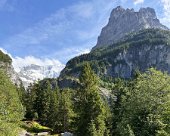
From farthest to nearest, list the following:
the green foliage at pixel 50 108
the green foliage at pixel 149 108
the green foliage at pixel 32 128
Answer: the green foliage at pixel 50 108
the green foliage at pixel 32 128
the green foliage at pixel 149 108

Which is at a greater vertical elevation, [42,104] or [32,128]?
[42,104]

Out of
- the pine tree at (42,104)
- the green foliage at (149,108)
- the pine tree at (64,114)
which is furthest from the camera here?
the pine tree at (42,104)

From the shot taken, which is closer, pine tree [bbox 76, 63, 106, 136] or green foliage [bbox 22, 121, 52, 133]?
pine tree [bbox 76, 63, 106, 136]

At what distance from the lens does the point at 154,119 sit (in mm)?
47094

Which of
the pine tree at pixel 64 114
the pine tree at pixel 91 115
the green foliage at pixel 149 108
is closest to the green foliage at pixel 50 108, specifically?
the pine tree at pixel 64 114

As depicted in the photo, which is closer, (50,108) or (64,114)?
(64,114)

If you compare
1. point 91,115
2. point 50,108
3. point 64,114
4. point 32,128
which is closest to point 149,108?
point 91,115

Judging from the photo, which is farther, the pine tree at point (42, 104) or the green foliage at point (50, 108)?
the pine tree at point (42, 104)

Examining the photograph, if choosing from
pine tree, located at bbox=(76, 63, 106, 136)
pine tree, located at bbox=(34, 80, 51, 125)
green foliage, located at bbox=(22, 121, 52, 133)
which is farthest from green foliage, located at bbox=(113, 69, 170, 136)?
pine tree, located at bbox=(34, 80, 51, 125)

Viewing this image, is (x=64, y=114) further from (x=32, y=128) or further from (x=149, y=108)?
(x=149, y=108)

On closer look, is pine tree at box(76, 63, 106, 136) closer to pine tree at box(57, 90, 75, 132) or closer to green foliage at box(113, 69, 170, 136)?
green foliage at box(113, 69, 170, 136)

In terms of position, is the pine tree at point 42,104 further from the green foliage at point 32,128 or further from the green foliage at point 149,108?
the green foliage at point 149,108

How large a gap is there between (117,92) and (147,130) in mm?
44509

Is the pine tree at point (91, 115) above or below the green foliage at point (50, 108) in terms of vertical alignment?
below
